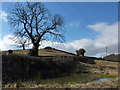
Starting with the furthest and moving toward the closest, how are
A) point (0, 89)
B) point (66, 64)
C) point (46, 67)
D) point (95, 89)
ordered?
point (66, 64), point (46, 67), point (0, 89), point (95, 89)

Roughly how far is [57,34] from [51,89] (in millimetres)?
27501

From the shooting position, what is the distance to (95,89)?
4898mm

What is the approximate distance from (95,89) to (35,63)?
1401cm

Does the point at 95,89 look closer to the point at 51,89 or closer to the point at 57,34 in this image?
the point at 51,89

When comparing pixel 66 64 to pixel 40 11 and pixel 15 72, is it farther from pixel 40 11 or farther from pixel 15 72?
pixel 40 11

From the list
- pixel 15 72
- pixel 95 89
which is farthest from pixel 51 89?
pixel 15 72

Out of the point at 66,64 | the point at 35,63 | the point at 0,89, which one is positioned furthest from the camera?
the point at 66,64

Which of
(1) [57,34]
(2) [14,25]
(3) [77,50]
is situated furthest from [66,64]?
(3) [77,50]

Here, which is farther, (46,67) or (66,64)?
(66,64)

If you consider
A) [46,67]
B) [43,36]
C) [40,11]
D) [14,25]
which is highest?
[40,11]

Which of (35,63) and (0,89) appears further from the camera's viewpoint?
(35,63)

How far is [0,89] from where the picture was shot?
5348 millimetres

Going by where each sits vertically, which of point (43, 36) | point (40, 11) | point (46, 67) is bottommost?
point (46, 67)

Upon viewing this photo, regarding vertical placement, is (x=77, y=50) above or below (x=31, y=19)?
below
